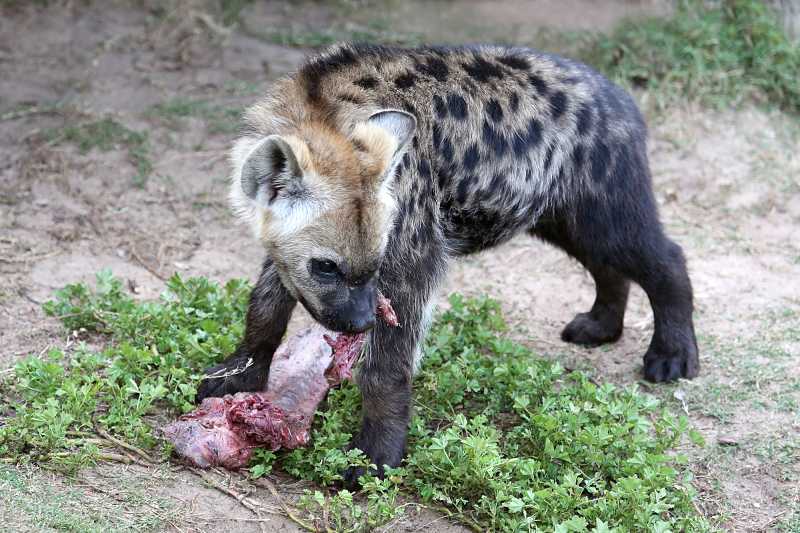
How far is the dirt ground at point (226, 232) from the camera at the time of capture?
3814 millimetres

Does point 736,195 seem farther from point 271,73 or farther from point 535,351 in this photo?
point 271,73

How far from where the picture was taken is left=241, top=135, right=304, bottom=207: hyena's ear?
3494 millimetres

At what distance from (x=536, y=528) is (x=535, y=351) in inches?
71.2

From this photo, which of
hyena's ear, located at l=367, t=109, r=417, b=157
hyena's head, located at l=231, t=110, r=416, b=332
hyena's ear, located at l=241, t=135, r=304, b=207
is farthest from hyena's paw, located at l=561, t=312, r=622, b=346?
hyena's ear, located at l=241, t=135, r=304, b=207

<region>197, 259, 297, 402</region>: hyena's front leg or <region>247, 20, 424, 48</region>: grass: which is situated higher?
<region>247, 20, 424, 48</region>: grass

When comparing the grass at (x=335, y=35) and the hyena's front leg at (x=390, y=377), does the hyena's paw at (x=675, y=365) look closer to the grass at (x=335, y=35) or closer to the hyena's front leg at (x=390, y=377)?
the hyena's front leg at (x=390, y=377)

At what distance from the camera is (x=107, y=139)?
6.57 m

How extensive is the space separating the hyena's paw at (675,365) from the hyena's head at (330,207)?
184 cm

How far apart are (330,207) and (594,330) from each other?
2197mm

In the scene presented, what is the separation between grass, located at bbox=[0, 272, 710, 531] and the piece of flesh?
2.9 inches

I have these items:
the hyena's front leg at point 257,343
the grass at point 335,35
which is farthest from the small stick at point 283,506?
the grass at point 335,35

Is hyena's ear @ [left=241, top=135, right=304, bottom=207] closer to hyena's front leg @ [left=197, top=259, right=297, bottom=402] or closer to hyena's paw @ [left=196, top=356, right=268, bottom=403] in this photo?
hyena's front leg @ [left=197, top=259, right=297, bottom=402]

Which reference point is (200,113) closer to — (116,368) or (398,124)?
(116,368)

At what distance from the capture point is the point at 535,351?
5.24m
